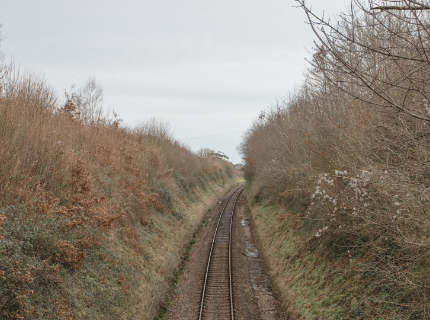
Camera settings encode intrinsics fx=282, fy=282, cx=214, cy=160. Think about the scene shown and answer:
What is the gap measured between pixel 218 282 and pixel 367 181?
7.64 meters

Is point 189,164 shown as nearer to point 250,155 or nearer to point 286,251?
point 250,155

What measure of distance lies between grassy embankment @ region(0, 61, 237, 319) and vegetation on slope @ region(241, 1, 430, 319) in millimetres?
5666

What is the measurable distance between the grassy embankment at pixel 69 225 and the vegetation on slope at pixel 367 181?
567 cm

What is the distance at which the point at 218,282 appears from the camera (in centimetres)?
1184

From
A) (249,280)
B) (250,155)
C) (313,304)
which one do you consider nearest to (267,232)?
(249,280)

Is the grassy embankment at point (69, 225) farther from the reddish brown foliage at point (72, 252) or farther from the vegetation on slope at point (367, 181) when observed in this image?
the vegetation on slope at point (367, 181)

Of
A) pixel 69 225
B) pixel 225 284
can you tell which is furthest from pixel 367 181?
pixel 69 225

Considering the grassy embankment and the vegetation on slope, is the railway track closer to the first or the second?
the grassy embankment

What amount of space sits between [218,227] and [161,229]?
241 inches

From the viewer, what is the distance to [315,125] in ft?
44.0

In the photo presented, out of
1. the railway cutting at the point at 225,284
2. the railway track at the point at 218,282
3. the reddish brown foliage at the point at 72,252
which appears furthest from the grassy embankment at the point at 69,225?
the railway track at the point at 218,282

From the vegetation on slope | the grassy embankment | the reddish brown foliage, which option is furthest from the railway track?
the reddish brown foliage

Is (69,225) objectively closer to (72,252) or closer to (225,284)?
(72,252)

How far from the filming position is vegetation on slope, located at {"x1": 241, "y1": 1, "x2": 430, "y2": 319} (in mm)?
4117
